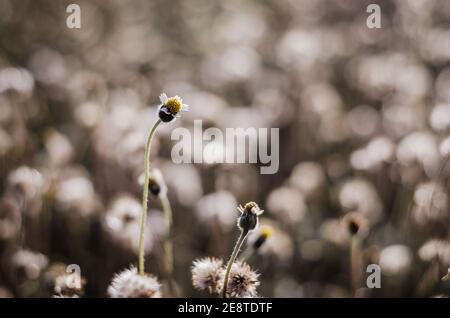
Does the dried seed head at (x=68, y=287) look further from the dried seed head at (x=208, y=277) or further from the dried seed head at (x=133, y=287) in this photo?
the dried seed head at (x=208, y=277)

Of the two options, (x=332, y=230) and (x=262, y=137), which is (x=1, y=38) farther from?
(x=332, y=230)

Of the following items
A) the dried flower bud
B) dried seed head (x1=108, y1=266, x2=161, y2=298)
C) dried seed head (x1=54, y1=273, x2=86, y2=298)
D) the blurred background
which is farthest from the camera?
the blurred background

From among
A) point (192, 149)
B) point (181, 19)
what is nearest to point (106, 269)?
point (192, 149)

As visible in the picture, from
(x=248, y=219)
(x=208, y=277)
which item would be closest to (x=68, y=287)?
(x=208, y=277)

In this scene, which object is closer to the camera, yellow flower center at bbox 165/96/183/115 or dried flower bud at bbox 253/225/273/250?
yellow flower center at bbox 165/96/183/115

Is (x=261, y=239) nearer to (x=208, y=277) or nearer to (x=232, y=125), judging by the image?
(x=208, y=277)

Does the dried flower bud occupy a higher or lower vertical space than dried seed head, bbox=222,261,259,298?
higher

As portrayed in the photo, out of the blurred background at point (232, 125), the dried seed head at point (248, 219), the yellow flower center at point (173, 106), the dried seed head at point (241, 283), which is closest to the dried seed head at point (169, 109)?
the yellow flower center at point (173, 106)

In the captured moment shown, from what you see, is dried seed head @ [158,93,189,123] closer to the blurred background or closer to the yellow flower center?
the yellow flower center

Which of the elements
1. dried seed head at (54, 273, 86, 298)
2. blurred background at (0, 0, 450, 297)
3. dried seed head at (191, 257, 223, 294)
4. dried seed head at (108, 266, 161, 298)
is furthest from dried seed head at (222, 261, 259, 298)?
blurred background at (0, 0, 450, 297)
